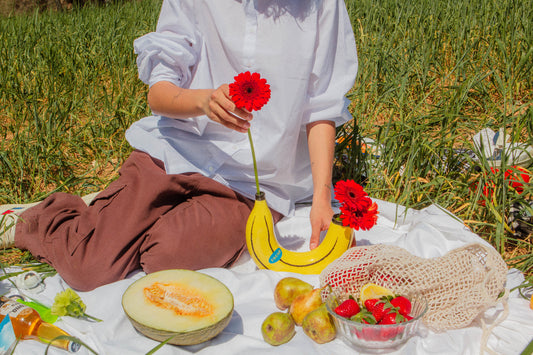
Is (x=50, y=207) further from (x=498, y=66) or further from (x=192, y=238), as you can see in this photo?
(x=498, y=66)

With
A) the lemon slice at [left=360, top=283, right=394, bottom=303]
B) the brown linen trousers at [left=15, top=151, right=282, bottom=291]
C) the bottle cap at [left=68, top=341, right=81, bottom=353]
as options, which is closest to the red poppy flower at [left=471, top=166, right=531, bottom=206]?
the lemon slice at [left=360, top=283, right=394, bottom=303]

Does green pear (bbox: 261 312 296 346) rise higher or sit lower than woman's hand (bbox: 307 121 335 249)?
lower

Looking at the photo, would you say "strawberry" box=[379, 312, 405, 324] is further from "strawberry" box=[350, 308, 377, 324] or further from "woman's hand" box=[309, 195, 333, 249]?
"woman's hand" box=[309, 195, 333, 249]

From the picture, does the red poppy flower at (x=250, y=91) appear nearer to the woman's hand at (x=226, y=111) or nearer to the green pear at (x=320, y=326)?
the woman's hand at (x=226, y=111)

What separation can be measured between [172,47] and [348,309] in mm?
1116

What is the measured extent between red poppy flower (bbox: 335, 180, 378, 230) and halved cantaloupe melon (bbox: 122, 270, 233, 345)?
437 millimetres

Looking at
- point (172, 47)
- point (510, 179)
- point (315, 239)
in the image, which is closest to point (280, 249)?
point (315, 239)

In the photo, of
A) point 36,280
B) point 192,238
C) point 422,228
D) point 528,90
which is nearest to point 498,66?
point 528,90

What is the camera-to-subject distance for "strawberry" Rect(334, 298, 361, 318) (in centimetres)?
127

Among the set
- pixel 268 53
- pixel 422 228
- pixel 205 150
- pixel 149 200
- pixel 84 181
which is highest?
pixel 268 53

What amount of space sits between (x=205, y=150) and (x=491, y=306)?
112 centimetres

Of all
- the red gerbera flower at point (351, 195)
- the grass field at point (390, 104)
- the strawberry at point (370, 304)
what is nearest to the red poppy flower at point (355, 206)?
the red gerbera flower at point (351, 195)

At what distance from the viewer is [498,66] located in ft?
9.54

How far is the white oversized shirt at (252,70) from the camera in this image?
168 cm
